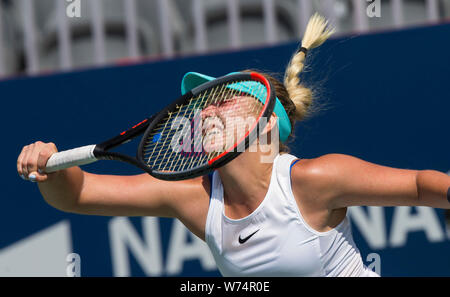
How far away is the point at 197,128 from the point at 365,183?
1.83 feet

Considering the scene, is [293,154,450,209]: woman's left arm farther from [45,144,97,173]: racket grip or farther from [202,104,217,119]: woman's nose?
[45,144,97,173]: racket grip

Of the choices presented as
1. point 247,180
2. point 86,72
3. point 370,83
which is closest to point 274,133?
point 247,180

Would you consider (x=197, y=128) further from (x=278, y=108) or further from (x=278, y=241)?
(x=278, y=241)

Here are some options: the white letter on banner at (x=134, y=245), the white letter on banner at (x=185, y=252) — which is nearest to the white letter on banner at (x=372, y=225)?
the white letter on banner at (x=185, y=252)

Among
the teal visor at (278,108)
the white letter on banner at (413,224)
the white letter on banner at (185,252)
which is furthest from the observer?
the white letter on banner at (185,252)

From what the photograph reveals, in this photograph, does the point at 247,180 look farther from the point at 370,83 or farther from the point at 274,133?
the point at 370,83

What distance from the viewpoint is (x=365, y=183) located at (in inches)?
74.1

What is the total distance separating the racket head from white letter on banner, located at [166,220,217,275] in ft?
3.00

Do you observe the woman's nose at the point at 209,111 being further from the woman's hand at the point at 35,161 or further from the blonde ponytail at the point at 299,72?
the woman's hand at the point at 35,161

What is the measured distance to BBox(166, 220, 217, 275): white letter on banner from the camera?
3.02 m

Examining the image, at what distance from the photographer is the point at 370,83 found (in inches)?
115

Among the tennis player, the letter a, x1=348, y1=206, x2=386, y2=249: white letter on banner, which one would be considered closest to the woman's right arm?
the tennis player

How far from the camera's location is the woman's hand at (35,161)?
200 centimetres

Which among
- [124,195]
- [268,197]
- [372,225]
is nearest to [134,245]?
[124,195]
